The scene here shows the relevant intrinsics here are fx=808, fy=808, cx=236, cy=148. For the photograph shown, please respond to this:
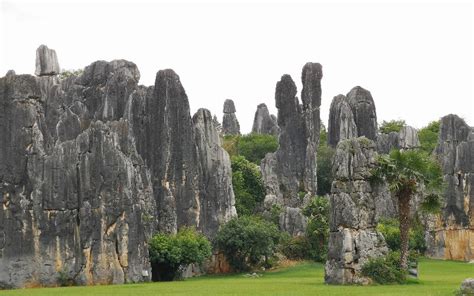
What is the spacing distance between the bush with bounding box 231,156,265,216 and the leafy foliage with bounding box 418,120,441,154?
2554 cm

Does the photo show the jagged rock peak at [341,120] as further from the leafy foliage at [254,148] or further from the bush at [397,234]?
the bush at [397,234]

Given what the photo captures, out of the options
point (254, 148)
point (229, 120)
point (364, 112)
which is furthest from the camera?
point (229, 120)

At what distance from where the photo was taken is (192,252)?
51719mm

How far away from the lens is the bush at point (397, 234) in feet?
208

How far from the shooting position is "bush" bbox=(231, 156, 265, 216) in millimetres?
77750

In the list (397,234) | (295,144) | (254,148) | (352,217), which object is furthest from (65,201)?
(254,148)

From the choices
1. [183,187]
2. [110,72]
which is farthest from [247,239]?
[110,72]

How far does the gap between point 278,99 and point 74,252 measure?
46.4m

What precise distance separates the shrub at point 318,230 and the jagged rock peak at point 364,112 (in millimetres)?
24844

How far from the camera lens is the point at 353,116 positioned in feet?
295

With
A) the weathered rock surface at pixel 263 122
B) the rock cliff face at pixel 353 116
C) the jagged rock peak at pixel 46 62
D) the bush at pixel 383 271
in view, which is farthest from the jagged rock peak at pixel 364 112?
the bush at pixel 383 271

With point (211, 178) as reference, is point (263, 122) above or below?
above

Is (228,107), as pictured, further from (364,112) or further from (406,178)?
(406,178)

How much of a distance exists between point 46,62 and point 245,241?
37.3m
